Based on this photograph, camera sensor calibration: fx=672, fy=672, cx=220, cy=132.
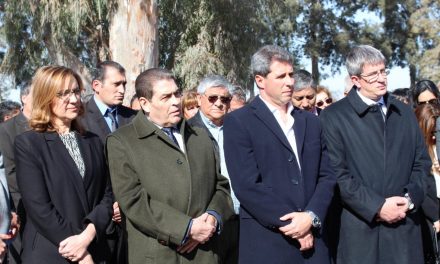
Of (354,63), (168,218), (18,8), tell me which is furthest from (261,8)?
(168,218)

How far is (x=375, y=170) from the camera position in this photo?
464 centimetres

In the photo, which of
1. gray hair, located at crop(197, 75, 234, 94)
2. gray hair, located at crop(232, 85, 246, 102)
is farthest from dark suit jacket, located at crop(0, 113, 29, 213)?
gray hair, located at crop(232, 85, 246, 102)

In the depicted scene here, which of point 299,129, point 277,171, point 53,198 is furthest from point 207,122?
point 53,198

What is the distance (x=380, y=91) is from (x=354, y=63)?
28cm

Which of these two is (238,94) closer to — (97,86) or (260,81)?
(97,86)

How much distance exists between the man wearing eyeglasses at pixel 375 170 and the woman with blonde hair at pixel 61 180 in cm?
163

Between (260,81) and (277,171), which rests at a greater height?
(260,81)

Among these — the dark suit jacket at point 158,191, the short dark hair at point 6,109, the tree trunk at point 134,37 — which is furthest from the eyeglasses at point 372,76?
the tree trunk at point 134,37

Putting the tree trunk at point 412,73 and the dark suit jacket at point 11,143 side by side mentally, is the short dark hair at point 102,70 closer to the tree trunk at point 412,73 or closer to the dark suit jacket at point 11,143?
the dark suit jacket at point 11,143

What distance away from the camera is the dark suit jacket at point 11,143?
527cm

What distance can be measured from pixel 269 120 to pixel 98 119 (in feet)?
6.66

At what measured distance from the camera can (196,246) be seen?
13.9 feet

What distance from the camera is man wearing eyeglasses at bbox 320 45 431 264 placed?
4.56 m

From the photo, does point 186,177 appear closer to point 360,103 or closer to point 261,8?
point 360,103
